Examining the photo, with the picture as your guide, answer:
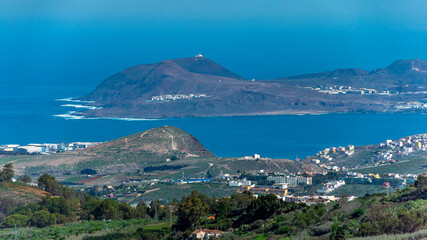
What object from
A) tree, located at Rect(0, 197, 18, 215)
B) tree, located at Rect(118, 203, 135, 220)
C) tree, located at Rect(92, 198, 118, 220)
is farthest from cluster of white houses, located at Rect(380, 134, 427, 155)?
tree, located at Rect(0, 197, 18, 215)

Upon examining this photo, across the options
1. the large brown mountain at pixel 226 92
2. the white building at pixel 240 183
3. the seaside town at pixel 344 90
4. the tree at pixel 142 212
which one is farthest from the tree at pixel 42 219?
the seaside town at pixel 344 90

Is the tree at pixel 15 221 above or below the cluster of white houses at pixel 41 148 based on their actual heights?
below

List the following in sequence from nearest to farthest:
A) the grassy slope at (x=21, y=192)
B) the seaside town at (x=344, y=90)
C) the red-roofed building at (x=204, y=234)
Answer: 1. the red-roofed building at (x=204, y=234)
2. the grassy slope at (x=21, y=192)
3. the seaside town at (x=344, y=90)

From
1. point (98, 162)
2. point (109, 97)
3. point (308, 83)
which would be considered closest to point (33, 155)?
point (98, 162)

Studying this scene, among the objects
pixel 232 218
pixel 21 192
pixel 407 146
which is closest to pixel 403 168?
pixel 407 146

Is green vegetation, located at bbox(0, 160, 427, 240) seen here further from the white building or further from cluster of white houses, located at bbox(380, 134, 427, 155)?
cluster of white houses, located at bbox(380, 134, 427, 155)

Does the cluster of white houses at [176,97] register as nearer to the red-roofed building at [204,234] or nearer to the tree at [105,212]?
the tree at [105,212]
